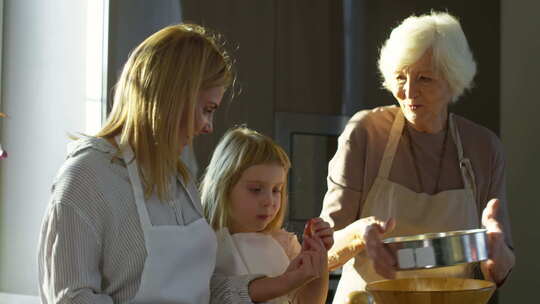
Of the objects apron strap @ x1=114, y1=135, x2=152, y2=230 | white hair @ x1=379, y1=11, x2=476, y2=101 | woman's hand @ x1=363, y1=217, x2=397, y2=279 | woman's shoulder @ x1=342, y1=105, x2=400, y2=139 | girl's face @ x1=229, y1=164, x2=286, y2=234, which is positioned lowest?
woman's hand @ x1=363, y1=217, x2=397, y2=279

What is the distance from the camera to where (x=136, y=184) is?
1200 millimetres

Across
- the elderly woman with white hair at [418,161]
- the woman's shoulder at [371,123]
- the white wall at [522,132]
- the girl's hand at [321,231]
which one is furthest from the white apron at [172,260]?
the white wall at [522,132]

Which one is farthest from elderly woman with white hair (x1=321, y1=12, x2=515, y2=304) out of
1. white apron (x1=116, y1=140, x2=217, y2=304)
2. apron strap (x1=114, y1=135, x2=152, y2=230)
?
apron strap (x1=114, y1=135, x2=152, y2=230)

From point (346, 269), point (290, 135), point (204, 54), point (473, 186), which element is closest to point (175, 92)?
point (204, 54)

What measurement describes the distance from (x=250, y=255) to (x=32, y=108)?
3.25 ft

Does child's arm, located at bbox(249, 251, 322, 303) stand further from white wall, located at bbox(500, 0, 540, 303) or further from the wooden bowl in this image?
white wall, located at bbox(500, 0, 540, 303)

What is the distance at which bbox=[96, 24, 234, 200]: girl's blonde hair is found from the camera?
3.98ft

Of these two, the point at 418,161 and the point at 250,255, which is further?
the point at 418,161

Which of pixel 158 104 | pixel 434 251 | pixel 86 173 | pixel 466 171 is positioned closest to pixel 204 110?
pixel 158 104

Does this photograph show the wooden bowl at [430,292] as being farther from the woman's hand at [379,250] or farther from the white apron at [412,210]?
the white apron at [412,210]

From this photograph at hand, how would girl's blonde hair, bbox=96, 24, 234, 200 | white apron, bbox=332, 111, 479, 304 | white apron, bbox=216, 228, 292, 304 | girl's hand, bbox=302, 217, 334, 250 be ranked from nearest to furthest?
1. girl's blonde hair, bbox=96, 24, 234, 200
2. girl's hand, bbox=302, 217, 334, 250
3. white apron, bbox=216, 228, 292, 304
4. white apron, bbox=332, 111, 479, 304

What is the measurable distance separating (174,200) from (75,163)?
7.2 inches

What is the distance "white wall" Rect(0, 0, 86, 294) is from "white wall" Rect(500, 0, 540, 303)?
61.6 inches

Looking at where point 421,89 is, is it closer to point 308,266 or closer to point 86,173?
point 308,266
